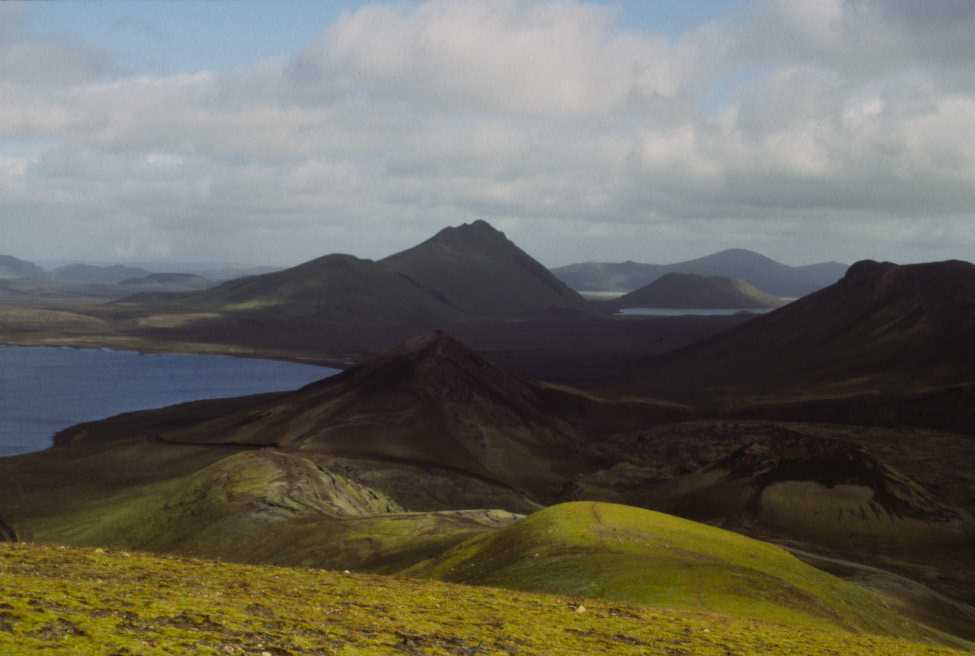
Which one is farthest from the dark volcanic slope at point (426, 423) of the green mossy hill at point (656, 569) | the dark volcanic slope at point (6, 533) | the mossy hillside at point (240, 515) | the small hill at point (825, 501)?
the green mossy hill at point (656, 569)

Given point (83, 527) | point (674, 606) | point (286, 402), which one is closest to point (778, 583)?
point (674, 606)

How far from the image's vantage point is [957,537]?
118 m

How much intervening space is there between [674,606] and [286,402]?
455 ft

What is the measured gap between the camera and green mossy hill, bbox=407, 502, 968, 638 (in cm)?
4050

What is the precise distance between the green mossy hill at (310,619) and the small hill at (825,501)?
89.7 m

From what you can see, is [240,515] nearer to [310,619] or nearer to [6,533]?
[6,533]

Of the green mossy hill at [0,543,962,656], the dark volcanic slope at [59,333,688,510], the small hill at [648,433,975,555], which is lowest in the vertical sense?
the small hill at [648,433,975,555]

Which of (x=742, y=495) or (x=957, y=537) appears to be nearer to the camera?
(x=957, y=537)

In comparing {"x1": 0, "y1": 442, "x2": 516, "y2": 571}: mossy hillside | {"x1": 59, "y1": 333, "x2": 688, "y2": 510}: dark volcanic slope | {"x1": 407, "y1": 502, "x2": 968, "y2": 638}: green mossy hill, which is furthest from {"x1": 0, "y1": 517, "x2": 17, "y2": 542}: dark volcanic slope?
{"x1": 407, "y1": 502, "x2": 968, "y2": 638}: green mossy hill

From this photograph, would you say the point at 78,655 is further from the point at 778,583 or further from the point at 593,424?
the point at 593,424

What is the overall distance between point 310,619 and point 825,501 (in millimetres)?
113271

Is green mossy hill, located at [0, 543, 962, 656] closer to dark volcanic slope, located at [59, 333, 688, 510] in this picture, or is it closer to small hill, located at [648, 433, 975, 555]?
small hill, located at [648, 433, 975, 555]

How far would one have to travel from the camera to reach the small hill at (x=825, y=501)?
11912 centimetres

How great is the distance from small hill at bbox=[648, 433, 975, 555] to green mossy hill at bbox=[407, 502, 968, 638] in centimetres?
6927
